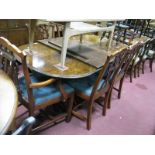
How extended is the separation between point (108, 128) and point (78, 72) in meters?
0.77

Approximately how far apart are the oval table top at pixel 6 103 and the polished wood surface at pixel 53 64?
21.5 inches

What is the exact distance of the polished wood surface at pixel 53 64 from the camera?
172cm

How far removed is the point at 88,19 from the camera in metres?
1.70

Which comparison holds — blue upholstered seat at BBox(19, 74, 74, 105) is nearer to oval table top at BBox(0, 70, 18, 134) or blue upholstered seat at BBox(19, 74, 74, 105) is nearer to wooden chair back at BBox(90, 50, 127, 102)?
wooden chair back at BBox(90, 50, 127, 102)

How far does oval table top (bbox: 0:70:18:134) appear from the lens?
33.7 inches

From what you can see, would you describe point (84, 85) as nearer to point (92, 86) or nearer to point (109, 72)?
point (92, 86)

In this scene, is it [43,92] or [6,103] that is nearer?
[6,103]

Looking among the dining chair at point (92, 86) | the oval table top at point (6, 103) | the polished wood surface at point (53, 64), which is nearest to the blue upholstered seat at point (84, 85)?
the dining chair at point (92, 86)

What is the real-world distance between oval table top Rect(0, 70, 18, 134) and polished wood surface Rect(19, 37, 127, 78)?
1.79ft

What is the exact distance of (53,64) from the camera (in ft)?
6.05

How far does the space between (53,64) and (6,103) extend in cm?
92

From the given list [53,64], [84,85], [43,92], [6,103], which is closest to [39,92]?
[43,92]

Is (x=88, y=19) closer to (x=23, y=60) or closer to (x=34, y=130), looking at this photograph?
(x=23, y=60)

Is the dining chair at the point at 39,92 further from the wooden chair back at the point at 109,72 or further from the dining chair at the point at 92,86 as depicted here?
the wooden chair back at the point at 109,72
